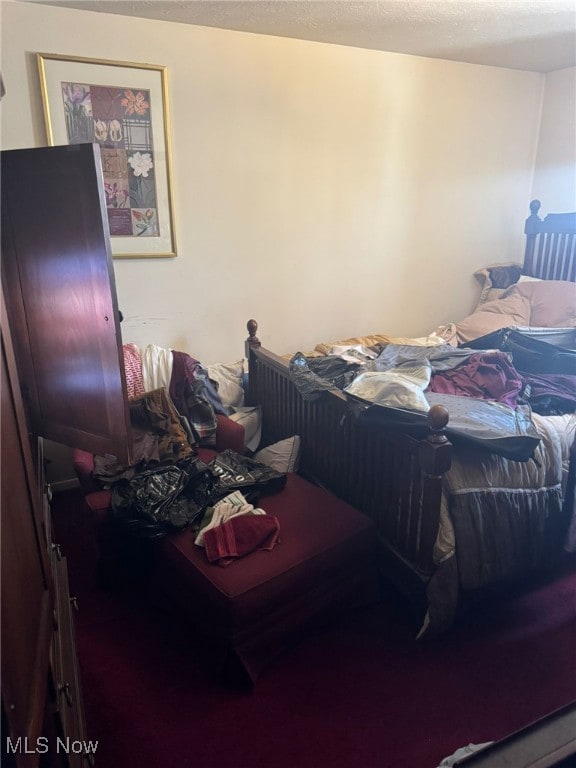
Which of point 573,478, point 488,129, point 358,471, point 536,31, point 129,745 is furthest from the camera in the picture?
point 488,129

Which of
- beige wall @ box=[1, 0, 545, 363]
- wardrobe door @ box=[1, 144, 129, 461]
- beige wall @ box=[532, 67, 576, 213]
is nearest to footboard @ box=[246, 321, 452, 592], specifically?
beige wall @ box=[1, 0, 545, 363]

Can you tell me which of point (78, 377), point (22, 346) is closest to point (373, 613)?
point (78, 377)

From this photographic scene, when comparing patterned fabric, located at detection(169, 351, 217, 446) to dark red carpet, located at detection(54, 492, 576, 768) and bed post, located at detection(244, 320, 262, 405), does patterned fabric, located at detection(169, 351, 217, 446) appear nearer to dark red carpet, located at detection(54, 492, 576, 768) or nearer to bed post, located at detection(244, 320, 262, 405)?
bed post, located at detection(244, 320, 262, 405)

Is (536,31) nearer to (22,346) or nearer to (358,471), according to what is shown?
(358,471)

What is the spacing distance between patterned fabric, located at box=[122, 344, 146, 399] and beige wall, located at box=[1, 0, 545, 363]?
0.25 meters

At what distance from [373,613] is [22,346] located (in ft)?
5.38

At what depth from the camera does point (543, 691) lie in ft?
5.76

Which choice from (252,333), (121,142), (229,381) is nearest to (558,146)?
(252,333)

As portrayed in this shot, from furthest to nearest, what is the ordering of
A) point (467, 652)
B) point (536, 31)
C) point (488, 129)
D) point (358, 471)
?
point (488, 129), point (536, 31), point (358, 471), point (467, 652)

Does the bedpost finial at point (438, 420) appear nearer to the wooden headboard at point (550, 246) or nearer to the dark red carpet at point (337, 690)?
the dark red carpet at point (337, 690)

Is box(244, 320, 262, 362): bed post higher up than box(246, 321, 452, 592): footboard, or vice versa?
box(244, 320, 262, 362): bed post

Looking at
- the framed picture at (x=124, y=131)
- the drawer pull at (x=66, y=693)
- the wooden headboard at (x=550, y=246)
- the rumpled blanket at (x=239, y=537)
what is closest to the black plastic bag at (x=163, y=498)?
the rumpled blanket at (x=239, y=537)

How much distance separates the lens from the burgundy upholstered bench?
172 cm

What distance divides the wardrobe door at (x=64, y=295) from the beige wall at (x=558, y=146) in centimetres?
359
